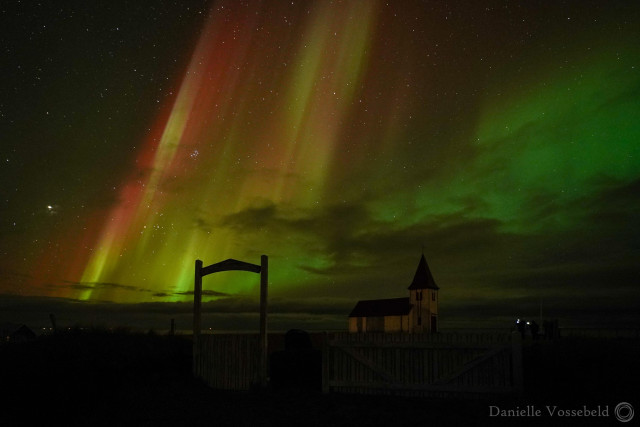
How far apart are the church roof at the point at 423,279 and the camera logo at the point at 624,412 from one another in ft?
160

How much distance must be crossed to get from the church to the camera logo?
46.4 m

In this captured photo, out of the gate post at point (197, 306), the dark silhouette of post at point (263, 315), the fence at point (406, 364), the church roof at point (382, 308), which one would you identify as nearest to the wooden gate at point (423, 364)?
the fence at point (406, 364)

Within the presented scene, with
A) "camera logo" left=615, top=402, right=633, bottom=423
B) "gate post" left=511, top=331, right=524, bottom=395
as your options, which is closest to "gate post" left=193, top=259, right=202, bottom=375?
"gate post" left=511, top=331, right=524, bottom=395

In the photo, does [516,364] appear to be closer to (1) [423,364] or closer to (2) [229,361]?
(1) [423,364]

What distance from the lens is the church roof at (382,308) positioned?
60.8 meters

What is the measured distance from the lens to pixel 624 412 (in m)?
12.0

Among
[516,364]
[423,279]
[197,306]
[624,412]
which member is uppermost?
[423,279]

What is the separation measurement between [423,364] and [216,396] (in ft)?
20.9

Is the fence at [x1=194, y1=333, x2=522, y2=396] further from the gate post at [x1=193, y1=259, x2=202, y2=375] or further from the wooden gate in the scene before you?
the gate post at [x1=193, y1=259, x2=202, y2=375]

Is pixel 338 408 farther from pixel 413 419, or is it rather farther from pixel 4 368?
pixel 4 368

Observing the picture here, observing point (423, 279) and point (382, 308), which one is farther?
point (382, 308)

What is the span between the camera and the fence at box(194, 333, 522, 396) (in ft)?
48.4

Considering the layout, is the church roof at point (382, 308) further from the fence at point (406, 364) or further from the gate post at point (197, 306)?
the fence at point (406, 364)

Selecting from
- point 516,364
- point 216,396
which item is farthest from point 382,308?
point 516,364
